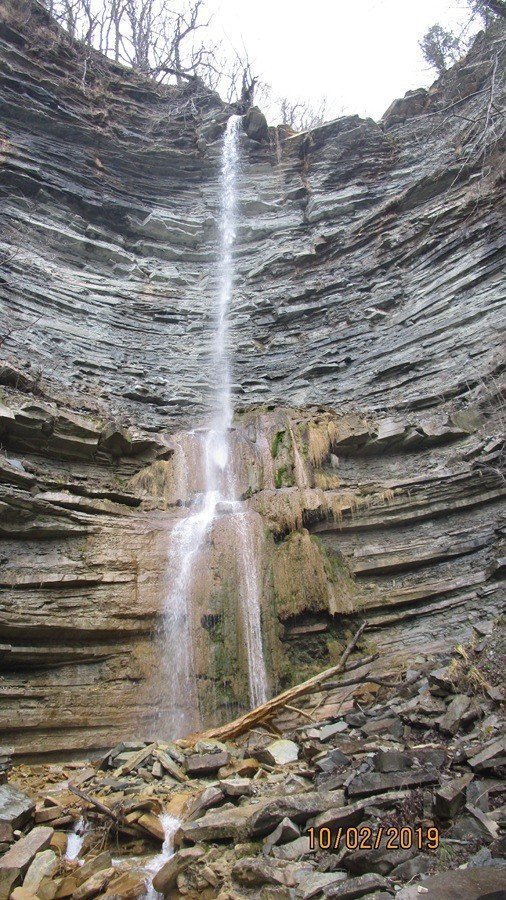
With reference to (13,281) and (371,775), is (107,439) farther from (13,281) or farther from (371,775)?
(371,775)

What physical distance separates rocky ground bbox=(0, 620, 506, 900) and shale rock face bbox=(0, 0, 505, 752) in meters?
2.10

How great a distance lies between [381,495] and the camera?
32.8 feet

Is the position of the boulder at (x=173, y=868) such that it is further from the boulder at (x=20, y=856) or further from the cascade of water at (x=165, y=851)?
the boulder at (x=20, y=856)

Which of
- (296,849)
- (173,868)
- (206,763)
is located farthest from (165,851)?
(296,849)

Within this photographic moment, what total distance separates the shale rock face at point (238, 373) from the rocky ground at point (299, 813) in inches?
82.8

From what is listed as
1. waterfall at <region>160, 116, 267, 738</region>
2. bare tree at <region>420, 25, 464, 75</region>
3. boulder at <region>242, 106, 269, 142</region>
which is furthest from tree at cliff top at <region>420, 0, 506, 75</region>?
waterfall at <region>160, 116, 267, 738</region>

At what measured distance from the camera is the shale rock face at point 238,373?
27.6 feet

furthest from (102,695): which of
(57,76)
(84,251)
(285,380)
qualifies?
(57,76)

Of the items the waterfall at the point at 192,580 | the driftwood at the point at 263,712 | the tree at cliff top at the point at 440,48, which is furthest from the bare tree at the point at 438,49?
the driftwood at the point at 263,712

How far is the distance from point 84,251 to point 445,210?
10.8 m

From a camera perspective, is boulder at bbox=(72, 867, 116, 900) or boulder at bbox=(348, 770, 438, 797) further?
boulder at bbox=(348, 770, 438, 797)

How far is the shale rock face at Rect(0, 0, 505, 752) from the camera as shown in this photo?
8.42 meters

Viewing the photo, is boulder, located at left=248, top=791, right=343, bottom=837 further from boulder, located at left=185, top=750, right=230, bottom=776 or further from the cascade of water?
boulder, located at left=185, top=750, right=230, bottom=776

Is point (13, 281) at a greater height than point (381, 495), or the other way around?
point (13, 281)
